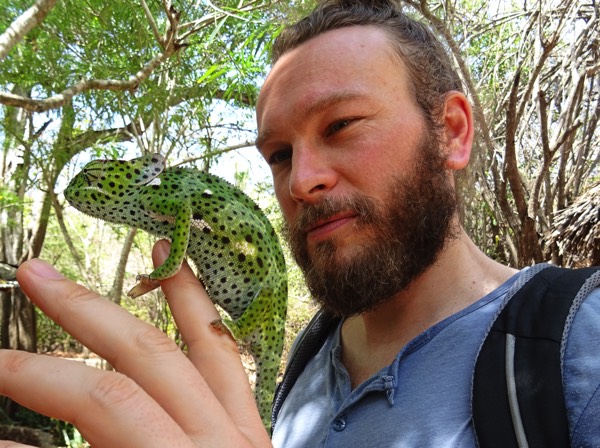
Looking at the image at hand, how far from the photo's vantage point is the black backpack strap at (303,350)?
6.18 ft

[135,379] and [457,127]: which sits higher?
[457,127]

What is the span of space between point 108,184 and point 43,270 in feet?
1.72

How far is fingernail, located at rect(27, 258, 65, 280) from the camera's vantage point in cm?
114

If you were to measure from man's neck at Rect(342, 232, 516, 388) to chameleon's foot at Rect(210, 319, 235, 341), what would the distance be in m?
0.54

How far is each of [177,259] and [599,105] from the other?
6.15m

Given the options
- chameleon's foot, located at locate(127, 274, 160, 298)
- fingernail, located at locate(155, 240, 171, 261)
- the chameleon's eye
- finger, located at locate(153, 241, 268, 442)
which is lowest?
finger, located at locate(153, 241, 268, 442)

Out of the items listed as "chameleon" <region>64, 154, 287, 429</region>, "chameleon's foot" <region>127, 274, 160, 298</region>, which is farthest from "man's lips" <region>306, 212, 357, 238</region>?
"chameleon's foot" <region>127, 274, 160, 298</region>

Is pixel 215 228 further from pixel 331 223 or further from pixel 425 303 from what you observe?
pixel 425 303

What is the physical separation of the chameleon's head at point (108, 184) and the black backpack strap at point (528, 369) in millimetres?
1105

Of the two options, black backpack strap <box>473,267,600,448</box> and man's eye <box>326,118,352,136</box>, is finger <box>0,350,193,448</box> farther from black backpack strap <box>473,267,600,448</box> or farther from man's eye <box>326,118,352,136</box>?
man's eye <box>326,118,352,136</box>

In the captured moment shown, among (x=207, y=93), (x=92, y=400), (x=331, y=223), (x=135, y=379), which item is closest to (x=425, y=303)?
(x=331, y=223)

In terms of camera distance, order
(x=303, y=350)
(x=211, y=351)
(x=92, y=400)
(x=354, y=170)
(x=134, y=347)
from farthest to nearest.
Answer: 1. (x=303, y=350)
2. (x=354, y=170)
3. (x=211, y=351)
4. (x=134, y=347)
5. (x=92, y=400)

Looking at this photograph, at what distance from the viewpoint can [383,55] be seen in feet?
5.41

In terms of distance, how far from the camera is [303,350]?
1915mm
